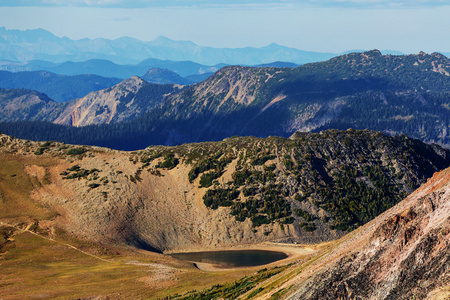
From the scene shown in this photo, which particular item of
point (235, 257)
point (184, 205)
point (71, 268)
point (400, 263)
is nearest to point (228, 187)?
point (184, 205)

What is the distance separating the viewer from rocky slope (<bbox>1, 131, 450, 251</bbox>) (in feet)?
395

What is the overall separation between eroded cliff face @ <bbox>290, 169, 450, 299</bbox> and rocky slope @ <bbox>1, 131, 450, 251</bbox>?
3054 inches

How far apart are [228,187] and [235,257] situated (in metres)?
28.7

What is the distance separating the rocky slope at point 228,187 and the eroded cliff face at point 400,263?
255ft

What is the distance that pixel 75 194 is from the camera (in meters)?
128

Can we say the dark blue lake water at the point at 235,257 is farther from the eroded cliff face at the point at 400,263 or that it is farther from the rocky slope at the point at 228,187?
the eroded cliff face at the point at 400,263

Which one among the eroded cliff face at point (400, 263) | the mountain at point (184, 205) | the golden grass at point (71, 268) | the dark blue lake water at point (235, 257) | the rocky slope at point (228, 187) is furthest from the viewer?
the rocky slope at point (228, 187)

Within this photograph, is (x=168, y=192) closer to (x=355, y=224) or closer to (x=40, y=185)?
(x=40, y=185)

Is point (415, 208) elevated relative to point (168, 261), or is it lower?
elevated

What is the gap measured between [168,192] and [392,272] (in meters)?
102

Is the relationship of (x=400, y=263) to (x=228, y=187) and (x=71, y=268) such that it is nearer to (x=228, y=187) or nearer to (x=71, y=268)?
(x=71, y=268)

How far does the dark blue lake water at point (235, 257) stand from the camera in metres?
104

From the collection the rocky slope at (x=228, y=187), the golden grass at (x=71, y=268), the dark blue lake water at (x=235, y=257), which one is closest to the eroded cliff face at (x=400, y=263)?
the golden grass at (x=71, y=268)

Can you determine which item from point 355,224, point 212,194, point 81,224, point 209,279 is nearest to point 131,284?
point 209,279
